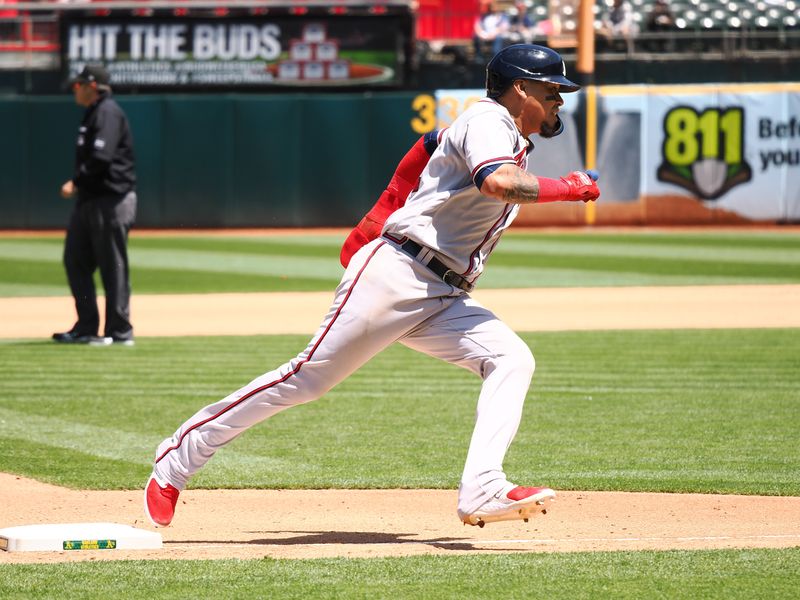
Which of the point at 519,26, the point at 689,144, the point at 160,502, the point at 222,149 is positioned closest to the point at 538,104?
the point at 160,502

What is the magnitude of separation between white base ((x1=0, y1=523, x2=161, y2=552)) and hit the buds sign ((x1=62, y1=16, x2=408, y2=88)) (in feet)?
63.7

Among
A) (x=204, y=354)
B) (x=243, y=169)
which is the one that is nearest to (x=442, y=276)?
(x=204, y=354)

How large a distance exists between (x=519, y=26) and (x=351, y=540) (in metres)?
21.0

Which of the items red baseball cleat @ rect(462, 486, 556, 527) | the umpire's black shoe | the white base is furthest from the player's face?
the umpire's black shoe

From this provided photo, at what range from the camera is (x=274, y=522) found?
17.2ft

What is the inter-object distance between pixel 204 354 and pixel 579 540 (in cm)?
609

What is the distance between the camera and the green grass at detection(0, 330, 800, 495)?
6203 mm

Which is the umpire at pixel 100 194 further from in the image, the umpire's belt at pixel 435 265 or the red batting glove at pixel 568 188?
the red batting glove at pixel 568 188

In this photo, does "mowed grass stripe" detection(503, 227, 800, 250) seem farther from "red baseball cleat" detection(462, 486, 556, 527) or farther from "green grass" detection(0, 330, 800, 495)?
"red baseball cleat" detection(462, 486, 556, 527)

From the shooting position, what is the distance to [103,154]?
10055 mm

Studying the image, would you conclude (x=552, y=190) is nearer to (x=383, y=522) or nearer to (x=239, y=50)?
(x=383, y=522)

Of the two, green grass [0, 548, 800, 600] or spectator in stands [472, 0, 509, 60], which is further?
spectator in stands [472, 0, 509, 60]

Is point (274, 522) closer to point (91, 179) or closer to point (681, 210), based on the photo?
point (91, 179)

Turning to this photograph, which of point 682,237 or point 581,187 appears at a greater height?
point 581,187
